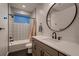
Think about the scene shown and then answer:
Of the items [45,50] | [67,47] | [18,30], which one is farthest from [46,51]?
[18,30]

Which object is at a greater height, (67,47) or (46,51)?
(67,47)

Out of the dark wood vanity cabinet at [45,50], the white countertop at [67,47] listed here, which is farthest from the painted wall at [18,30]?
the white countertop at [67,47]

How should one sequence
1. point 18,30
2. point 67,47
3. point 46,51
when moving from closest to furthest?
point 67,47
point 46,51
point 18,30

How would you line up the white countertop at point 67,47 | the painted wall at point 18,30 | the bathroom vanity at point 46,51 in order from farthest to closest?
the painted wall at point 18,30, the bathroom vanity at point 46,51, the white countertop at point 67,47

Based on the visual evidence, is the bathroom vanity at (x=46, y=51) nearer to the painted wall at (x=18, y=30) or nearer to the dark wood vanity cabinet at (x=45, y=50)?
the dark wood vanity cabinet at (x=45, y=50)

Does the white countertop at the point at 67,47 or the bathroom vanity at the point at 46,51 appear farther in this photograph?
the bathroom vanity at the point at 46,51

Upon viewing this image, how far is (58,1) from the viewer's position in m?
1.76

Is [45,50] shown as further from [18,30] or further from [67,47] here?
[18,30]

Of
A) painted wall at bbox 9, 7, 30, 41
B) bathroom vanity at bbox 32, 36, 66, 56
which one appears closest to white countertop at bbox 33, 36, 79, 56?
bathroom vanity at bbox 32, 36, 66, 56

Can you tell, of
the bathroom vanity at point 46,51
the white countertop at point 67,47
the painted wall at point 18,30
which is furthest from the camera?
the painted wall at point 18,30

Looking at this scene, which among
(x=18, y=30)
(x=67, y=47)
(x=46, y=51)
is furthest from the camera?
(x=18, y=30)

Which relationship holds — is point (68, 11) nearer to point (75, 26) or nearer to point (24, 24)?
point (75, 26)

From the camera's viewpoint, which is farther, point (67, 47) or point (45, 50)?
point (45, 50)

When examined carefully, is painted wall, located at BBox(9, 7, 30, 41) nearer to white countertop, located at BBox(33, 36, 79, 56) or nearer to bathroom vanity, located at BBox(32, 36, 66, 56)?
bathroom vanity, located at BBox(32, 36, 66, 56)
